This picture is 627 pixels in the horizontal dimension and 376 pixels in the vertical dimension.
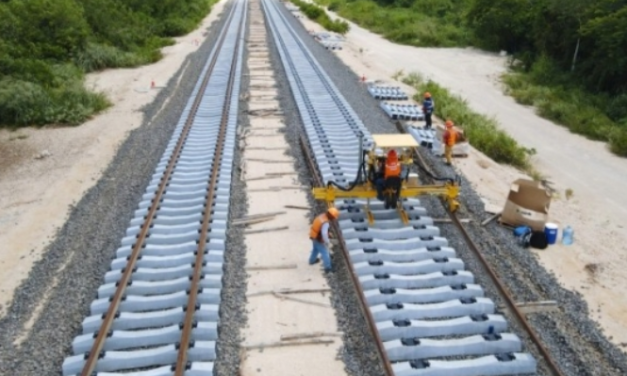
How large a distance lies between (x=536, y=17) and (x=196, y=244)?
96.2 ft

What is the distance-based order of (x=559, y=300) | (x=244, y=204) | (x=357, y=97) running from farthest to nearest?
(x=357, y=97), (x=244, y=204), (x=559, y=300)

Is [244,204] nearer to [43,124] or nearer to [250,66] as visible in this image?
[43,124]

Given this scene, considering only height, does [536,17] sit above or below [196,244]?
above

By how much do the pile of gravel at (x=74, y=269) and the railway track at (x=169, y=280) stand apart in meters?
0.27

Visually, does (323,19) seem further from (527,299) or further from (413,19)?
(527,299)

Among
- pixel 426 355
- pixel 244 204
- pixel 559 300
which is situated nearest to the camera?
pixel 426 355

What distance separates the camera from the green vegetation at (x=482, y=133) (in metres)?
16.7

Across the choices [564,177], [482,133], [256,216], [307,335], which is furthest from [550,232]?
[482,133]

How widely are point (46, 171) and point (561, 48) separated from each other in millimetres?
26068

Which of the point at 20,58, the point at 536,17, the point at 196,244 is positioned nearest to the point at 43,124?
the point at 20,58

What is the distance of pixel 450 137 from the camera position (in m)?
14.3

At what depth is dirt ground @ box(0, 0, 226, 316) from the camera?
408 inches

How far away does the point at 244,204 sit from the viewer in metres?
12.0

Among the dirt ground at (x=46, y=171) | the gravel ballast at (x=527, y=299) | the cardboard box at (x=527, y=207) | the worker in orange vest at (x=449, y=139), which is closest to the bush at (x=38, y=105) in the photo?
the dirt ground at (x=46, y=171)
